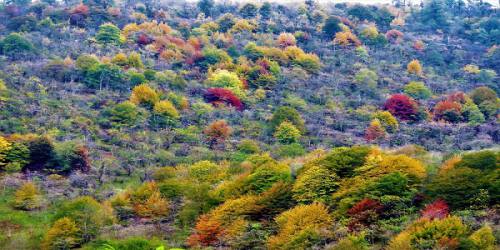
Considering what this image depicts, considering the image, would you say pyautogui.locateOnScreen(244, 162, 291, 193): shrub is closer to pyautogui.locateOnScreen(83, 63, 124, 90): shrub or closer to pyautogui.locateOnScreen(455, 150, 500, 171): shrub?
pyautogui.locateOnScreen(455, 150, 500, 171): shrub

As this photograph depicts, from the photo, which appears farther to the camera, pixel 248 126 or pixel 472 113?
pixel 472 113

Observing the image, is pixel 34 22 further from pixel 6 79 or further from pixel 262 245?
pixel 262 245

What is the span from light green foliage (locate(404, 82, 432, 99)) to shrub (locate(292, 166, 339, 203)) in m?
39.5

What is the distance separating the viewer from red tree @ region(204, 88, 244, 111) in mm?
68750

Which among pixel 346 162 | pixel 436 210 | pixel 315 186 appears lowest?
pixel 315 186

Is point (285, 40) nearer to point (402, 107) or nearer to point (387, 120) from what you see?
point (402, 107)

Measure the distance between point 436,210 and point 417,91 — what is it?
147ft

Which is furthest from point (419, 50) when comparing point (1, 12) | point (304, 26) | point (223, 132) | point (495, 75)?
point (1, 12)

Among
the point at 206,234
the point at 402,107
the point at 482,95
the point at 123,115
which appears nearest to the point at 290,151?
the point at 206,234

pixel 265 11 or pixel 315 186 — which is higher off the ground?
pixel 315 186

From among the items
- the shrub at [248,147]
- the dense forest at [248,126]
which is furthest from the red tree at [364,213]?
the shrub at [248,147]

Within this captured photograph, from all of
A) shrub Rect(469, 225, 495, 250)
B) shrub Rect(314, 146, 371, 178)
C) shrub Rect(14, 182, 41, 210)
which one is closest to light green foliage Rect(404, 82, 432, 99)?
shrub Rect(314, 146, 371, 178)

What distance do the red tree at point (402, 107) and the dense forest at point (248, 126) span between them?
0.28 m

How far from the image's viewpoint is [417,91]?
2943 inches
